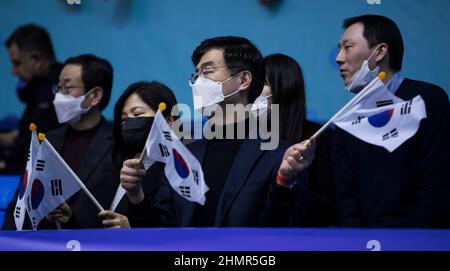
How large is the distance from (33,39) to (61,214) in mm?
1860

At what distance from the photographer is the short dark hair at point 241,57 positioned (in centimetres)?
389

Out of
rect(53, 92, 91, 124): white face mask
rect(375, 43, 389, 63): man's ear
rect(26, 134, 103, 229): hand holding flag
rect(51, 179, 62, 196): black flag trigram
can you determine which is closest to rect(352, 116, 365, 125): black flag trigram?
rect(375, 43, 389, 63): man's ear

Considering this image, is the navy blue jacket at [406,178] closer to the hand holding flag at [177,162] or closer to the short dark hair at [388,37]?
the short dark hair at [388,37]

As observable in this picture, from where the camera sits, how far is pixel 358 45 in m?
3.96

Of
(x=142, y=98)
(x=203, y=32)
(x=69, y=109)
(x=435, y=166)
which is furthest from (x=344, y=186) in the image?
(x=203, y=32)

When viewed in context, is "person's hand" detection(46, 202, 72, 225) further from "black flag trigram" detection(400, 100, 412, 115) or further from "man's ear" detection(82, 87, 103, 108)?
"black flag trigram" detection(400, 100, 412, 115)

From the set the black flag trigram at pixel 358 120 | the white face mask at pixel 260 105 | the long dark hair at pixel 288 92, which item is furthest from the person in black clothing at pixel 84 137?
the black flag trigram at pixel 358 120

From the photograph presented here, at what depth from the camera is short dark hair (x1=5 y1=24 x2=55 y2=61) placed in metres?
5.57

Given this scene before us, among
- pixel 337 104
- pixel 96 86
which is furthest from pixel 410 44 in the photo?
pixel 96 86

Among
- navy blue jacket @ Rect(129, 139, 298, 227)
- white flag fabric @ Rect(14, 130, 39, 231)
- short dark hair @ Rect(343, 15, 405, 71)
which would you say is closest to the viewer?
navy blue jacket @ Rect(129, 139, 298, 227)

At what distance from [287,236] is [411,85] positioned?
1115 mm

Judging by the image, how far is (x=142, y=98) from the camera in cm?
420

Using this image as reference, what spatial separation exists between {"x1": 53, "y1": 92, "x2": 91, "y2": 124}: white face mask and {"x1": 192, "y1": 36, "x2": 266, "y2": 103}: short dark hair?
0.92 meters

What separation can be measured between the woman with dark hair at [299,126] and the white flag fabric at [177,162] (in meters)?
0.65
